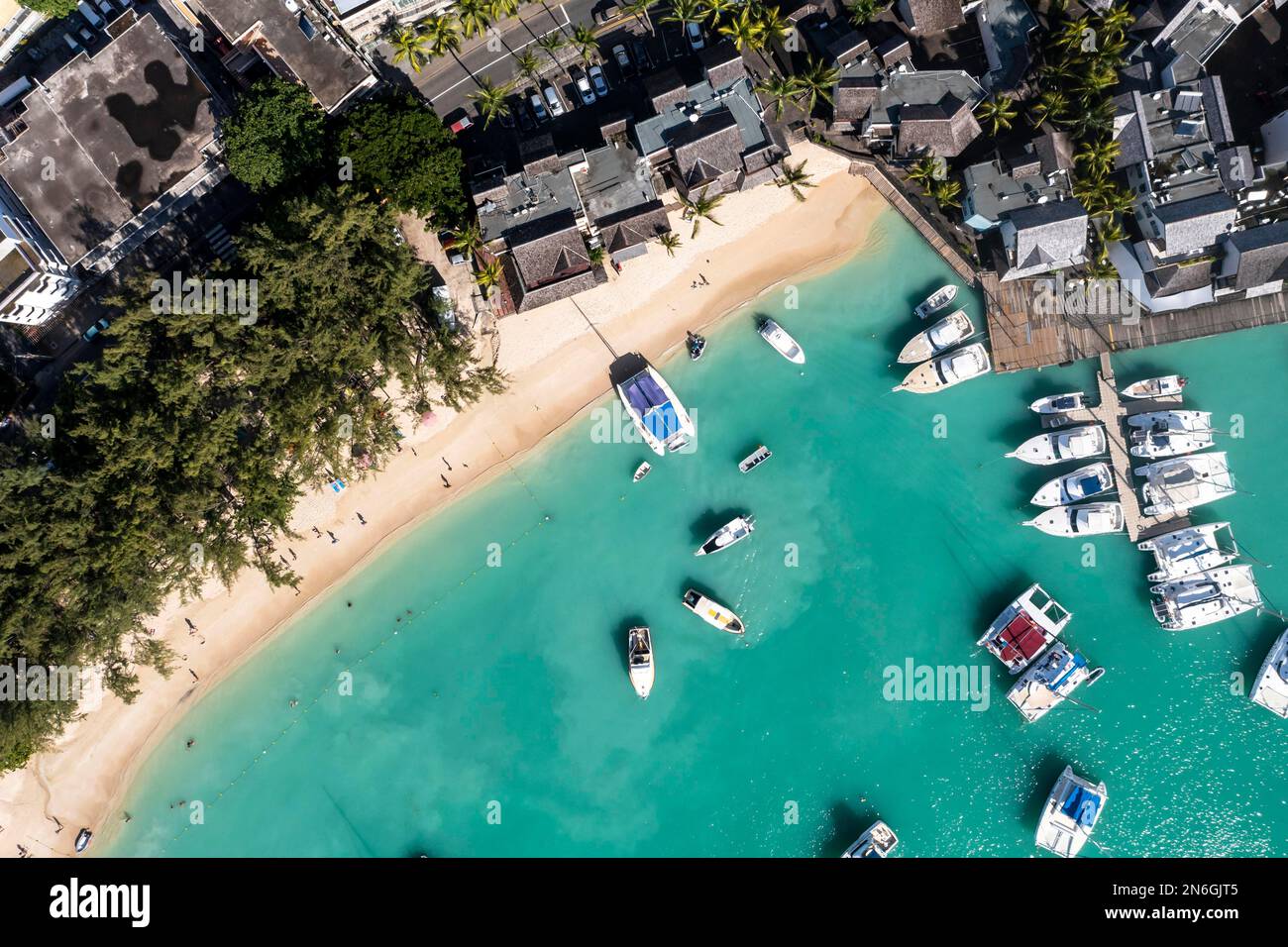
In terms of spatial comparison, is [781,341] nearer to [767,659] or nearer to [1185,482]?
[767,659]

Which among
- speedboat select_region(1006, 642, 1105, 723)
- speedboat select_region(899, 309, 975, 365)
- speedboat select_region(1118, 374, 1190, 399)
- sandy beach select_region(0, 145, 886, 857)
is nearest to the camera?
speedboat select_region(1118, 374, 1190, 399)

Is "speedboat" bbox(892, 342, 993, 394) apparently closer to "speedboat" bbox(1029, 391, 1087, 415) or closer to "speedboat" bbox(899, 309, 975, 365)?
"speedboat" bbox(899, 309, 975, 365)

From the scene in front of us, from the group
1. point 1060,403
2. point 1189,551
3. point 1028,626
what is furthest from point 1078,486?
point 1028,626

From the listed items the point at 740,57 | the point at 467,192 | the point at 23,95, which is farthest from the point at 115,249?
the point at 740,57

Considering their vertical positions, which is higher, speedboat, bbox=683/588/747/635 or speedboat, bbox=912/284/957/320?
speedboat, bbox=912/284/957/320

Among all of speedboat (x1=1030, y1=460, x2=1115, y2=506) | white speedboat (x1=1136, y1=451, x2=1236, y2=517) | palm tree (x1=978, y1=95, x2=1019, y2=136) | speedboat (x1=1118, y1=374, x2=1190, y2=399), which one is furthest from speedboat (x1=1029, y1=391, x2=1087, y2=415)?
palm tree (x1=978, y1=95, x2=1019, y2=136)
